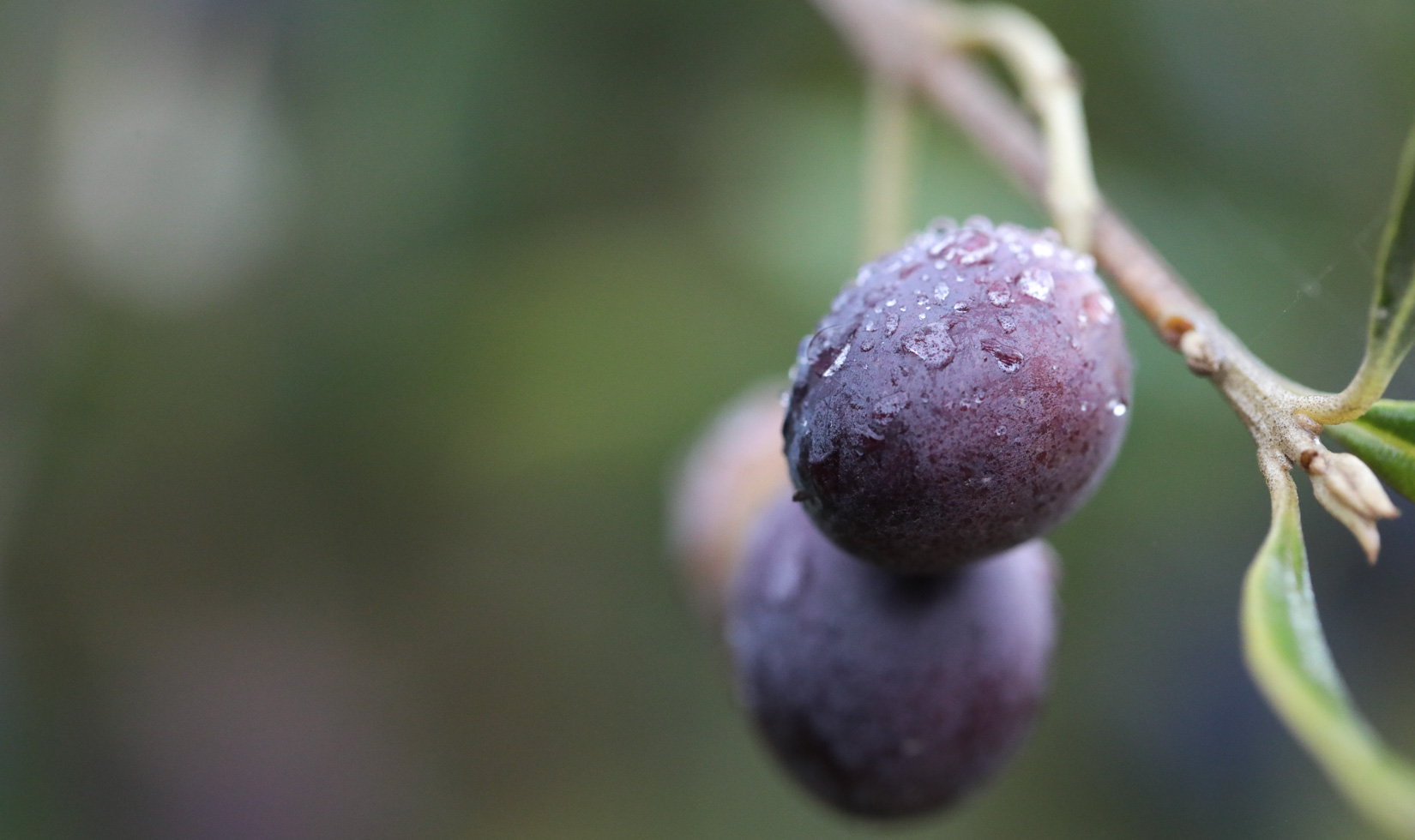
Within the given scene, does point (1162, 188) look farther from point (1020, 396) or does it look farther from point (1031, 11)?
point (1020, 396)

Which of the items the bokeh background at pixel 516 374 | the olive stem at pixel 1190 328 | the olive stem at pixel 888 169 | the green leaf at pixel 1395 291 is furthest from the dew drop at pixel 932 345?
the bokeh background at pixel 516 374

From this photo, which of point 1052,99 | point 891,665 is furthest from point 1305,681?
point 1052,99

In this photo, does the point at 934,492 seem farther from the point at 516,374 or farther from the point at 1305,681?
the point at 516,374

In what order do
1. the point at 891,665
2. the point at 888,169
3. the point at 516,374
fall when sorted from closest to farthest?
the point at 891,665
the point at 888,169
the point at 516,374

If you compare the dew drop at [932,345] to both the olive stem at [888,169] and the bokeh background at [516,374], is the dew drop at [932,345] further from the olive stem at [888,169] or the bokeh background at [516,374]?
the bokeh background at [516,374]

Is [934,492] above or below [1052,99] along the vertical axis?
below

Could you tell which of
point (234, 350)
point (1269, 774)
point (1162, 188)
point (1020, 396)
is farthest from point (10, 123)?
point (1269, 774)
